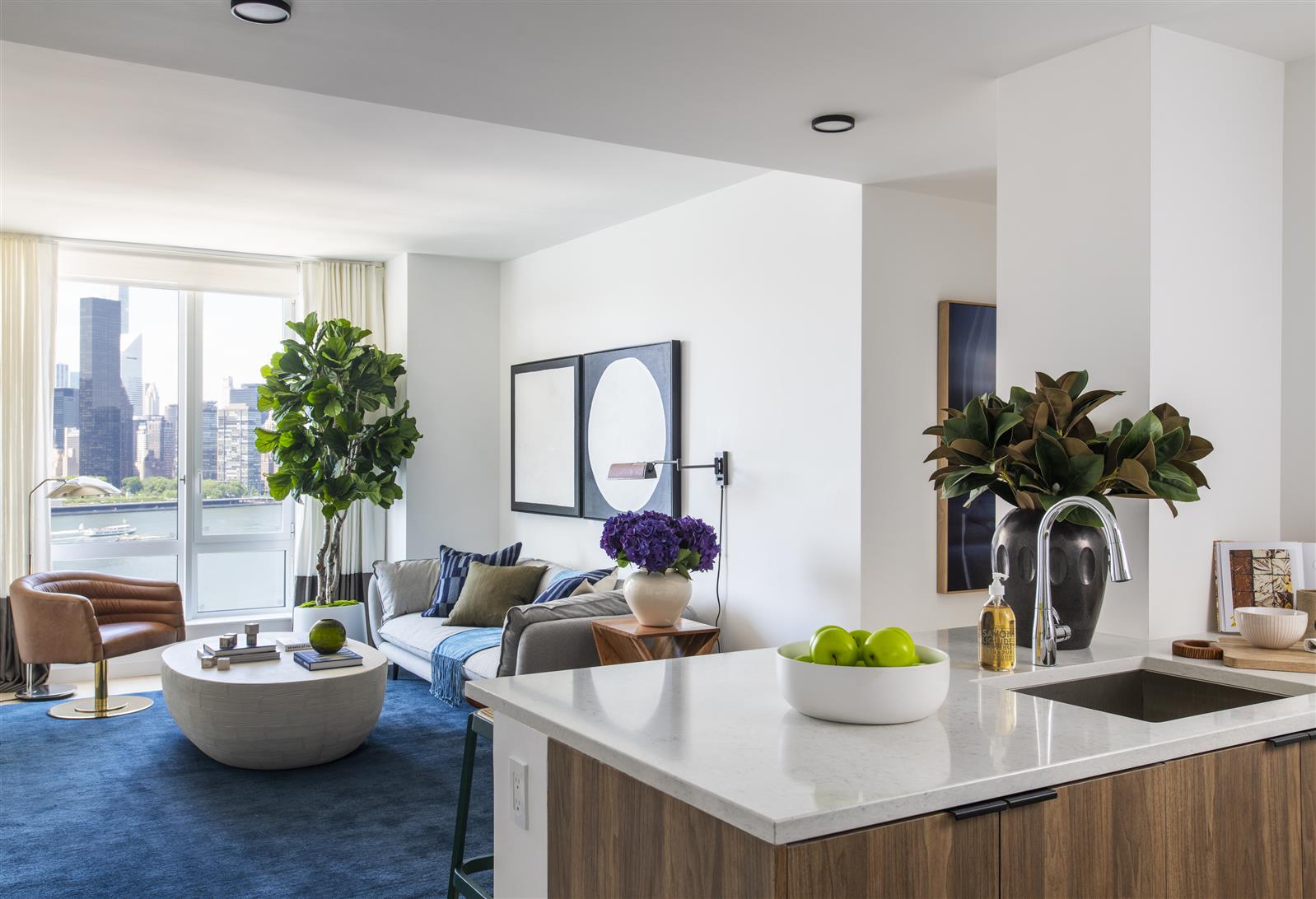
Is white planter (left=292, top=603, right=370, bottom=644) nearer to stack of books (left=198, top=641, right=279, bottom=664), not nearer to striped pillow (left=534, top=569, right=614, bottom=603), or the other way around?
stack of books (left=198, top=641, right=279, bottom=664)

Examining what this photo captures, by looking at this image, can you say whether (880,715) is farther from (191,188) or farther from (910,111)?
(191,188)

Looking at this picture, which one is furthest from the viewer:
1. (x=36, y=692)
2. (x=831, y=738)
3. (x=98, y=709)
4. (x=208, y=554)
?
(x=208, y=554)

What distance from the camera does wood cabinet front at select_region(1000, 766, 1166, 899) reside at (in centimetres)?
151

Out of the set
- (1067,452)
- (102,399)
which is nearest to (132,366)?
(102,399)

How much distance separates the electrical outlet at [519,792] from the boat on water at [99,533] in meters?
5.72

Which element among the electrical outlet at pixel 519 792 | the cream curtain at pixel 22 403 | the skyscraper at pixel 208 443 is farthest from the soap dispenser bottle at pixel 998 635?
the skyscraper at pixel 208 443

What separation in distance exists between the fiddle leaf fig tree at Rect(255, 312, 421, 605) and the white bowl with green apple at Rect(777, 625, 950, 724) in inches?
202

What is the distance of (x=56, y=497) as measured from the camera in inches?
227

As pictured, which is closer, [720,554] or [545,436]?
[720,554]

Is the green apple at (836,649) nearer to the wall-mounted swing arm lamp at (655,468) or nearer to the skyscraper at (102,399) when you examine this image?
the wall-mounted swing arm lamp at (655,468)

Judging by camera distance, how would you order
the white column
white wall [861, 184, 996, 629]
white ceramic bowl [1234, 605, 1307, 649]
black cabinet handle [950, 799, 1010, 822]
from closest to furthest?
1. black cabinet handle [950, 799, 1010, 822]
2. white ceramic bowl [1234, 605, 1307, 649]
3. the white column
4. white wall [861, 184, 996, 629]

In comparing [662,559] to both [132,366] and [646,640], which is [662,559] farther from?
[132,366]

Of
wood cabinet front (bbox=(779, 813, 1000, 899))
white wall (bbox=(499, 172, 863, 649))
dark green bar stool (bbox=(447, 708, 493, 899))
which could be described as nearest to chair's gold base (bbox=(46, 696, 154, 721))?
white wall (bbox=(499, 172, 863, 649))

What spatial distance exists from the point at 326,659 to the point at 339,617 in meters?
1.96
